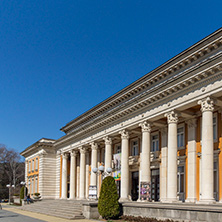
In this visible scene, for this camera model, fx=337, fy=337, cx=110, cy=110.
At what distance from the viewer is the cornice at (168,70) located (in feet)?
66.0

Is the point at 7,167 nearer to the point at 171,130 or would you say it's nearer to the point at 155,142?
the point at 155,142

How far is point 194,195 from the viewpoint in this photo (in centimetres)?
2300

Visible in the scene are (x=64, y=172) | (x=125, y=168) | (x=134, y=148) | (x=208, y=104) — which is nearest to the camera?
(x=208, y=104)

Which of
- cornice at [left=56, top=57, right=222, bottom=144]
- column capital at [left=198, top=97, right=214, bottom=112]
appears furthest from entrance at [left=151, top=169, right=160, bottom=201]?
column capital at [left=198, top=97, right=214, bottom=112]

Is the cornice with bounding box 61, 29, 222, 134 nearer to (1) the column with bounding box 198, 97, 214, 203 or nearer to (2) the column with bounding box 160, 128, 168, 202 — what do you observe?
(1) the column with bounding box 198, 97, 214, 203

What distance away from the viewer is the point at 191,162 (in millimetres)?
23750

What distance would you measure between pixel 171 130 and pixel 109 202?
6.16 meters

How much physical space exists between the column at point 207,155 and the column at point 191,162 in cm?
463

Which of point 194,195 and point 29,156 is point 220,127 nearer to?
point 194,195

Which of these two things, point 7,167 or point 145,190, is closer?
point 145,190

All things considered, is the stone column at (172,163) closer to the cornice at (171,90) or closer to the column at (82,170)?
the cornice at (171,90)

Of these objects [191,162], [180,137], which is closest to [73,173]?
[180,137]

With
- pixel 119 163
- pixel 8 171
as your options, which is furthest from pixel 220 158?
pixel 8 171

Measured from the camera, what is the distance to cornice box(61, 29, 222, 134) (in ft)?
66.0
